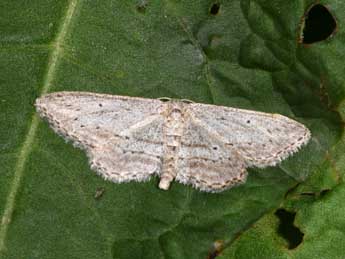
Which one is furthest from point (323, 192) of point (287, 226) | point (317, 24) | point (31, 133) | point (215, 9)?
point (31, 133)

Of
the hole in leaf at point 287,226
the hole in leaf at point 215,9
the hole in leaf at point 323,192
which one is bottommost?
the hole in leaf at point 287,226

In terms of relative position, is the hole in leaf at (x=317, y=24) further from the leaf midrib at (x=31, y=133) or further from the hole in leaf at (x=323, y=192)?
the leaf midrib at (x=31, y=133)

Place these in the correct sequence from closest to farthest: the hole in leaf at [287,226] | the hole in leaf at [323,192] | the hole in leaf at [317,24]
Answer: the hole in leaf at [317,24] → the hole in leaf at [323,192] → the hole in leaf at [287,226]

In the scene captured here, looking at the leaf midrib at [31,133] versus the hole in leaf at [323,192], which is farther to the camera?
the hole in leaf at [323,192]

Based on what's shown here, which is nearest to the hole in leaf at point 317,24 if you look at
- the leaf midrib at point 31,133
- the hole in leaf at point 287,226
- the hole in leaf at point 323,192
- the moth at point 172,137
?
the moth at point 172,137

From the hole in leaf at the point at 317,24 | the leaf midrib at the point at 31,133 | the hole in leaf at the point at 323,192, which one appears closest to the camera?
the leaf midrib at the point at 31,133

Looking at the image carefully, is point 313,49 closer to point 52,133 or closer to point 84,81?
point 84,81

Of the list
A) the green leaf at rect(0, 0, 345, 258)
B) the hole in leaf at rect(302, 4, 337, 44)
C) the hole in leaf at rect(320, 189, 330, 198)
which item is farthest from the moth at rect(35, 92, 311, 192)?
the hole in leaf at rect(302, 4, 337, 44)

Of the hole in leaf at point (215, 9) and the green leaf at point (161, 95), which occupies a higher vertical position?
the hole in leaf at point (215, 9)
